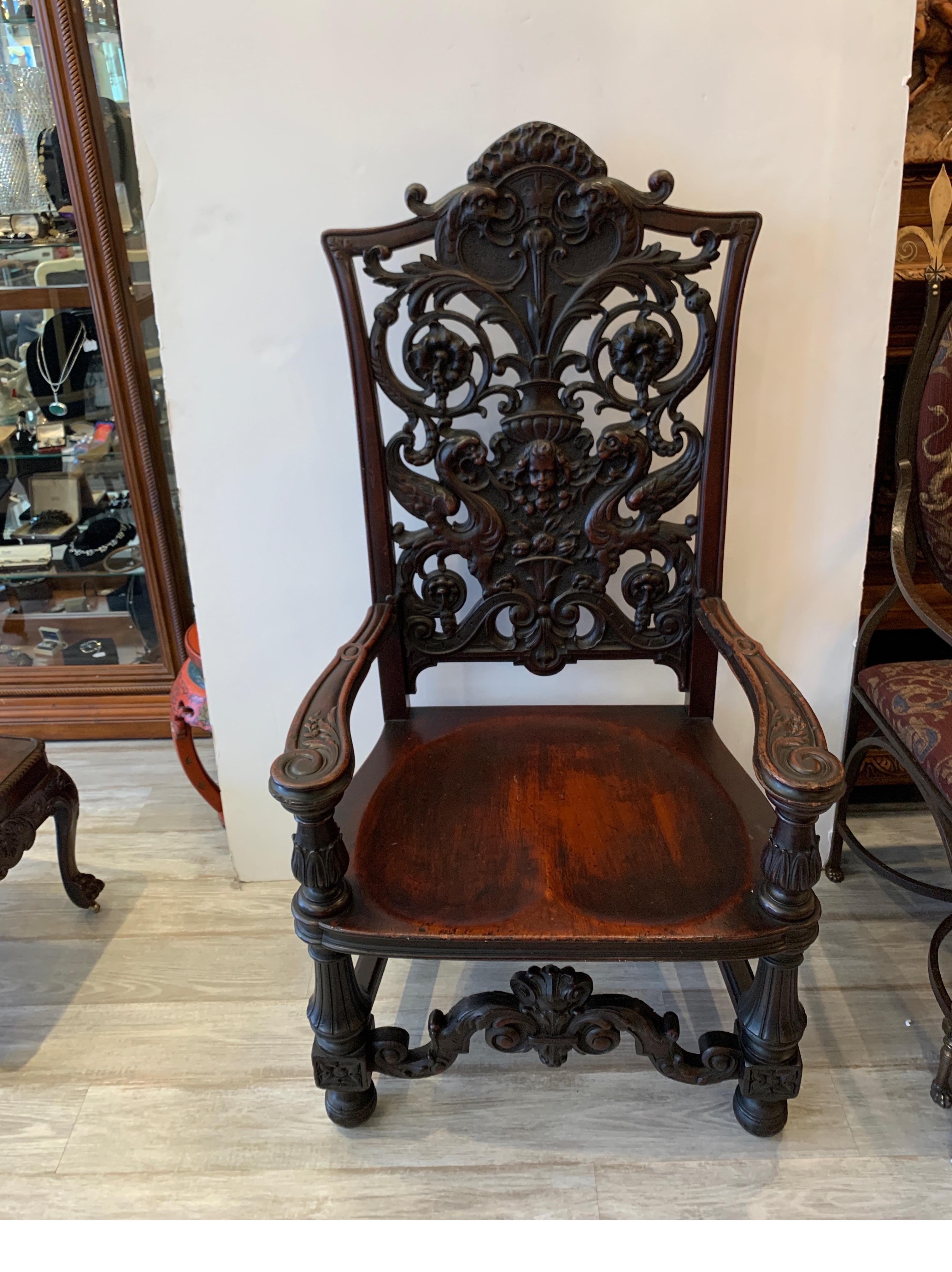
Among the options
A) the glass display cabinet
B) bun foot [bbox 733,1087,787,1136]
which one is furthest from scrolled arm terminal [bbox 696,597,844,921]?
the glass display cabinet

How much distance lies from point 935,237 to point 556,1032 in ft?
4.51

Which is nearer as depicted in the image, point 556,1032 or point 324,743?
point 324,743

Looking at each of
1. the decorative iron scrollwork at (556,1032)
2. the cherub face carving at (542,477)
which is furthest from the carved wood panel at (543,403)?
the decorative iron scrollwork at (556,1032)

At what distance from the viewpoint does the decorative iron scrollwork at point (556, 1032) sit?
1.25m

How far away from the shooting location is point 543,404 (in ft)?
4.46

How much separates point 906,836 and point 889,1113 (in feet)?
2.32

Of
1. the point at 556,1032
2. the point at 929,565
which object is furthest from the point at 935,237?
the point at 556,1032

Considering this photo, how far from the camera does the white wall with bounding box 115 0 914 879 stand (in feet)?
4.39

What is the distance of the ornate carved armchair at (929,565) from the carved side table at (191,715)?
1291 mm

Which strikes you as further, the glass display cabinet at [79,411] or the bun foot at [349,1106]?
the glass display cabinet at [79,411]

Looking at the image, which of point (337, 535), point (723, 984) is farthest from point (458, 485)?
point (723, 984)

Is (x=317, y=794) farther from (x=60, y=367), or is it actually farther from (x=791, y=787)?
(x=60, y=367)

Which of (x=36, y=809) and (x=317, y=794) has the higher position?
(x=317, y=794)

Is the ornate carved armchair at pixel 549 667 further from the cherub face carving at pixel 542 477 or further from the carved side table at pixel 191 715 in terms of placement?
the carved side table at pixel 191 715
